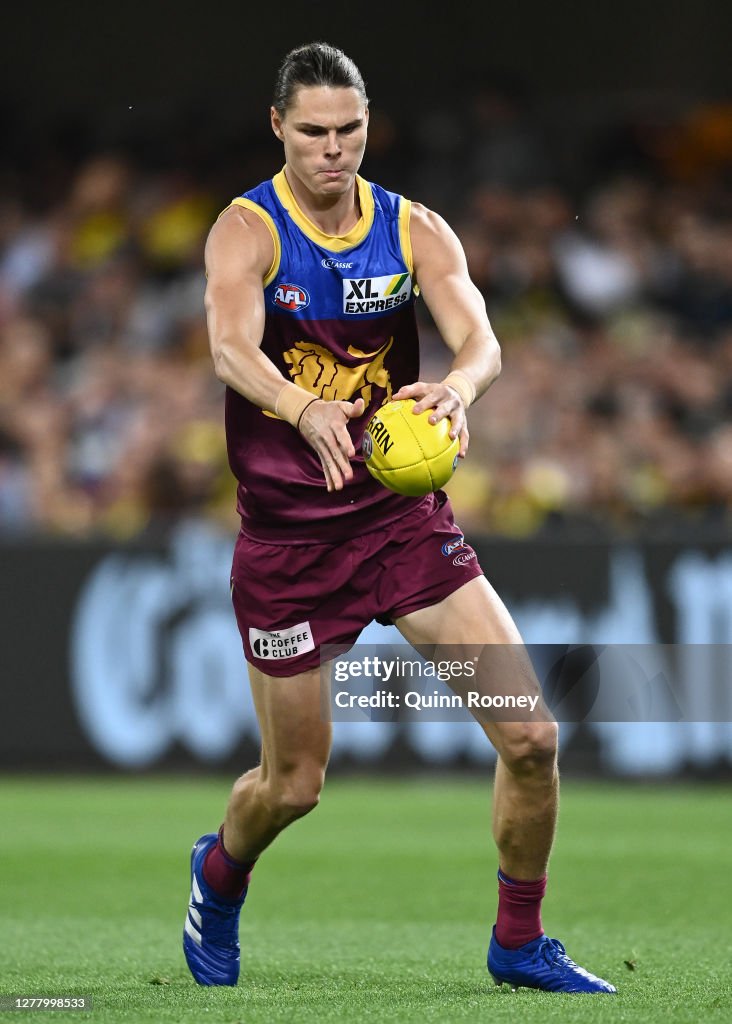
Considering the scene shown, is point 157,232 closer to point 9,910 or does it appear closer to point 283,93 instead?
point 9,910

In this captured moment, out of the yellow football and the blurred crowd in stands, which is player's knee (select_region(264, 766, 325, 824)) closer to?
the yellow football

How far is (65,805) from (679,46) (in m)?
9.13

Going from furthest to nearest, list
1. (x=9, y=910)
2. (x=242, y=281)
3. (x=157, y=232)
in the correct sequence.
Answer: (x=157, y=232) < (x=9, y=910) < (x=242, y=281)

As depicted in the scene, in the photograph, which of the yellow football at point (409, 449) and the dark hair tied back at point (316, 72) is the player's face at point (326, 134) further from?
the yellow football at point (409, 449)

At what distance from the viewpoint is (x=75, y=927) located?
6.55 meters

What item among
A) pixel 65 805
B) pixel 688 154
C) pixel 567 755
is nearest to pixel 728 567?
pixel 567 755

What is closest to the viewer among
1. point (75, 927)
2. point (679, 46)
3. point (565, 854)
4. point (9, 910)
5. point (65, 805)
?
point (75, 927)

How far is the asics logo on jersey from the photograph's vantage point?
5160mm

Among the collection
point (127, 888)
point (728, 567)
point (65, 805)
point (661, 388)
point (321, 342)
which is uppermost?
point (321, 342)

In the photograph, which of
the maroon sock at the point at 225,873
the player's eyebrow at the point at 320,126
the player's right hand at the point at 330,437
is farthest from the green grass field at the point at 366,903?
the player's eyebrow at the point at 320,126

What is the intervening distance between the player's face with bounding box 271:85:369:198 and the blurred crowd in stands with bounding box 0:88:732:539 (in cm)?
658

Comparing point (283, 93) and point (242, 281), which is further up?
point (283, 93)

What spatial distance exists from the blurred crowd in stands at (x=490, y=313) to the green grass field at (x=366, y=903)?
80.6 inches

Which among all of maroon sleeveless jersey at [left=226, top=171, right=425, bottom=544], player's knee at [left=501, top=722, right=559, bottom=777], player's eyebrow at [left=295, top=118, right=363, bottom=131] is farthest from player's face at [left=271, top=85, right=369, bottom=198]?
player's knee at [left=501, top=722, right=559, bottom=777]
